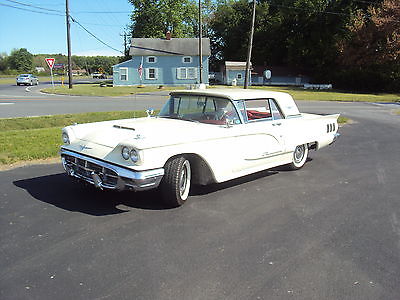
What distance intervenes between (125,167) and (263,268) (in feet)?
6.21

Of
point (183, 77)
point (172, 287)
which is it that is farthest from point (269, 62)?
point (172, 287)

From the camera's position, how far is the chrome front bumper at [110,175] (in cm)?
416

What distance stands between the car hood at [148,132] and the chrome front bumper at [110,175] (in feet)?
0.93

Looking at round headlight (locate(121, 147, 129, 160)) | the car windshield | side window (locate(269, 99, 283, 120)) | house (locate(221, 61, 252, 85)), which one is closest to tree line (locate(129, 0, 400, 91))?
house (locate(221, 61, 252, 85))

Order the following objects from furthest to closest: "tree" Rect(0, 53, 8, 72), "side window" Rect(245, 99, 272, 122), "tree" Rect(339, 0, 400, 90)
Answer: "tree" Rect(0, 53, 8, 72) → "tree" Rect(339, 0, 400, 90) → "side window" Rect(245, 99, 272, 122)

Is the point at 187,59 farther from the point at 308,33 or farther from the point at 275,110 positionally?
the point at 275,110

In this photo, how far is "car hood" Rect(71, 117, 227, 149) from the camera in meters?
4.32

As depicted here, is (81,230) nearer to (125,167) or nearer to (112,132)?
(125,167)

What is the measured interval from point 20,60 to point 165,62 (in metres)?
80.3

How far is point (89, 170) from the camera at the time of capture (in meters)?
4.57

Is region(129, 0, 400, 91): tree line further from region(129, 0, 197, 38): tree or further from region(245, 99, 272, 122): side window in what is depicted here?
region(245, 99, 272, 122): side window

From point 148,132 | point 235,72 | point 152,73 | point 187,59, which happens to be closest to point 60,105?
point 148,132

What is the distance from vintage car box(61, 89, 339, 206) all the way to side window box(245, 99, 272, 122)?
0.02m

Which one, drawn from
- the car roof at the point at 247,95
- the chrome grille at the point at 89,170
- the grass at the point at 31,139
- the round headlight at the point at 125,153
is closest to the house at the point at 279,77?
the grass at the point at 31,139
